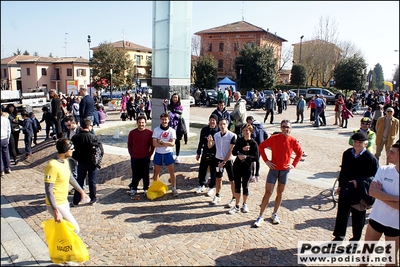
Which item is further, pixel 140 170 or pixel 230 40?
pixel 230 40

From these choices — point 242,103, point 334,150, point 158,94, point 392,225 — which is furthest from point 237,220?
point 334,150

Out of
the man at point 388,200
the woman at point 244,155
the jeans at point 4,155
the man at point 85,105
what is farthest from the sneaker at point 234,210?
the jeans at point 4,155

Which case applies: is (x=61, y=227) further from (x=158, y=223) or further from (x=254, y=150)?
(x=254, y=150)

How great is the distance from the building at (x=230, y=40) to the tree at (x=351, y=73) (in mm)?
15187

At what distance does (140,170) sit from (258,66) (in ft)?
130

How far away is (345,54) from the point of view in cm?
5425

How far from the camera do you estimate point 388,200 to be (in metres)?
3.66

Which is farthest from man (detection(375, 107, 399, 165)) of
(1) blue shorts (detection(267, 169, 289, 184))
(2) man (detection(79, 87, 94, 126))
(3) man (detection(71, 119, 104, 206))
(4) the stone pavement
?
(2) man (detection(79, 87, 94, 126))

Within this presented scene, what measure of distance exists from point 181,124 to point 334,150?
7238mm

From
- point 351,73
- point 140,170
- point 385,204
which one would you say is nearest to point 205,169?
point 140,170

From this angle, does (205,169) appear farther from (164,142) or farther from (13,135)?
(13,135)

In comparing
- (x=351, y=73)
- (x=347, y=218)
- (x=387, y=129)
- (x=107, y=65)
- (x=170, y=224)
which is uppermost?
(x=351, y=73)

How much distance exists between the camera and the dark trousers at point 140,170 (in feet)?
22.4

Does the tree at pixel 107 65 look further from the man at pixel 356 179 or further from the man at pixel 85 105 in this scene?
the man at pixel 356 179
